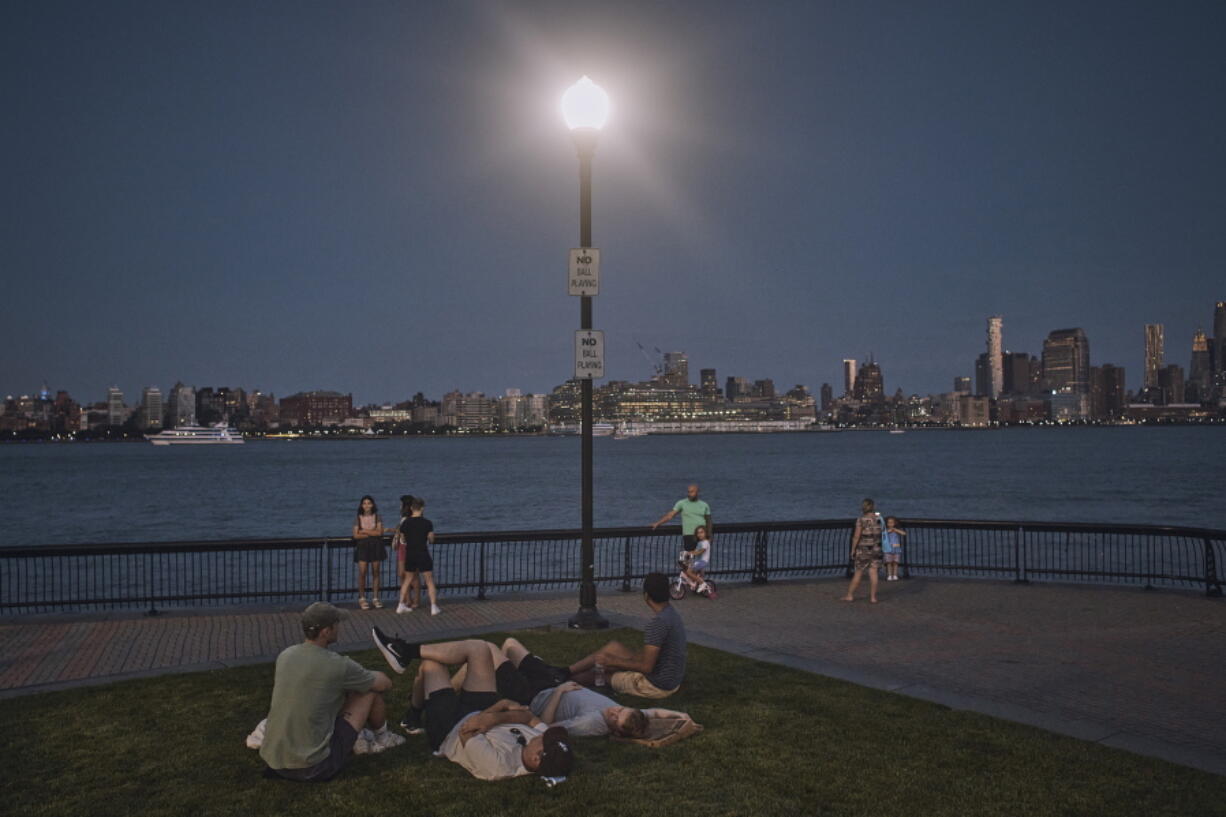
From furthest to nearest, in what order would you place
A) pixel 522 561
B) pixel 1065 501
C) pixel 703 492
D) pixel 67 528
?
pixel 703 492 → pixel 1065 501 → pixel 67 528 → pixel 522 561

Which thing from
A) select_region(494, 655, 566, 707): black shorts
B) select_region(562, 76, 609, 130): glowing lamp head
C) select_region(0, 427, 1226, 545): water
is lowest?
select_region(0, 427, 1226, 545): water

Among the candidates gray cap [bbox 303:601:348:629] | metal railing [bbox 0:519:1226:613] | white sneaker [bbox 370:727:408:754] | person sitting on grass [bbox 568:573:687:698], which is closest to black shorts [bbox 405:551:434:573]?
metal railing [bbox 0:519:1226:613]

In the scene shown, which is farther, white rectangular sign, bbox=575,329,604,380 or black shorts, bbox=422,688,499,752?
white rectangular sign, bbox=575,329,604,380

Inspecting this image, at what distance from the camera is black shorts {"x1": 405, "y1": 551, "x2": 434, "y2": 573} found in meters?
13.3

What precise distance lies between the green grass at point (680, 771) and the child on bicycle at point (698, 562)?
642 cm

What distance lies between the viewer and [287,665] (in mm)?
6262

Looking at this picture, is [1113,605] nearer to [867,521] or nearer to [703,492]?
[867,521]

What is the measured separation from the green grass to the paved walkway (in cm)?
76

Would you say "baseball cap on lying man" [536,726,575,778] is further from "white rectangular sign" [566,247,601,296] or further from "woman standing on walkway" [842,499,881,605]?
"woman standing on walkway" [842,499,881,605]

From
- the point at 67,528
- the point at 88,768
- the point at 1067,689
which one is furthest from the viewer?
the point at 67,528

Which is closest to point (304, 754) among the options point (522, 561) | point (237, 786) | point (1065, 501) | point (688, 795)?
point (237, 786)

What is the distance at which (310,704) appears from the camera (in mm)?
6262

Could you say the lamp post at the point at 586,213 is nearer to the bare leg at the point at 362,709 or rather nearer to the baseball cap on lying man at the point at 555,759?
the bare leg at the point at 362,709

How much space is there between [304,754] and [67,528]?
5581cm
